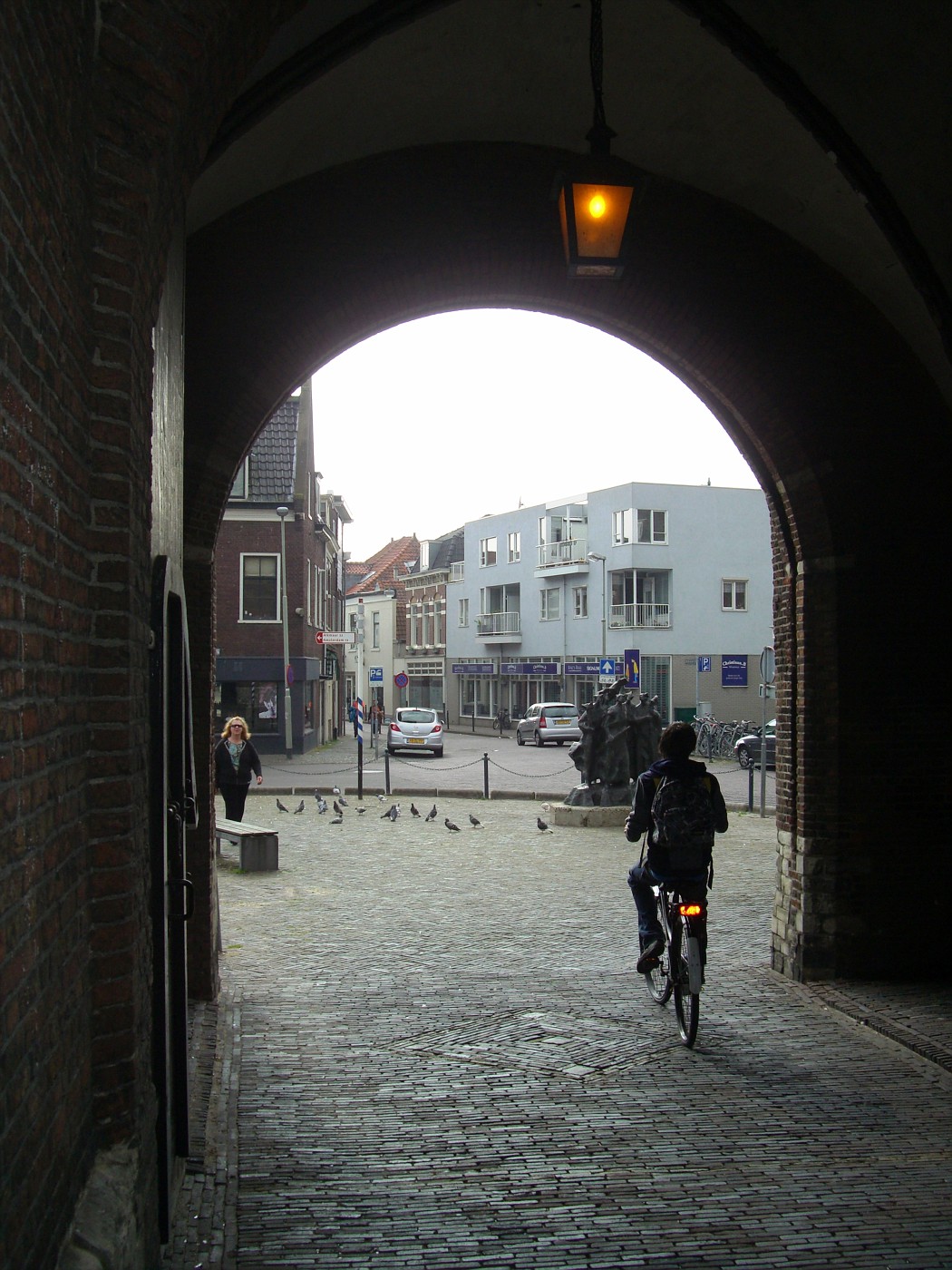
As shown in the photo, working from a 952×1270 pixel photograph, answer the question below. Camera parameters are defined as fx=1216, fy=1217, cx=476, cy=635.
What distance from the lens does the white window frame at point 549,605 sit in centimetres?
5544

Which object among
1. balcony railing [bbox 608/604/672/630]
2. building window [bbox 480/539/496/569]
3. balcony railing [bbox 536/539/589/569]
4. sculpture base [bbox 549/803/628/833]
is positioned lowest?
sculpture base [bbox 549/803/628/833]

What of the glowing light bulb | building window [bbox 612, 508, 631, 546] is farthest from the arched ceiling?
building window [bbox 612, 508, 631, 546]

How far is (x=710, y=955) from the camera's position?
931cm

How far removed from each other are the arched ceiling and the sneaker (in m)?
3.94

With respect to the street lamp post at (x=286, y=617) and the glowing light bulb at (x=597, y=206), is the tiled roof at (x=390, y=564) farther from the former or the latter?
the glowing light bulb at (x=597, y=206)

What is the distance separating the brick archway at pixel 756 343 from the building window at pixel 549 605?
47115 mm

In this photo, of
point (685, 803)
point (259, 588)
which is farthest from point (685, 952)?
point (259, 588)

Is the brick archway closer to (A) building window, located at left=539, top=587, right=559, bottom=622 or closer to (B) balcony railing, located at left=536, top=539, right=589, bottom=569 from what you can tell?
(B) balcony railing, located at left=536, top=539, right=589, bottom=569

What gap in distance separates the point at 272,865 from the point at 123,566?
35.3 ft

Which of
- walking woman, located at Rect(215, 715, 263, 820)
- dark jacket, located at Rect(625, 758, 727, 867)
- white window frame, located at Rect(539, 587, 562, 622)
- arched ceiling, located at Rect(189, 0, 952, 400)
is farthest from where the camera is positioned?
white window frame, located at Rect(539, 587, 562, 622)

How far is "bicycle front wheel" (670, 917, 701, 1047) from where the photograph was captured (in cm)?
668

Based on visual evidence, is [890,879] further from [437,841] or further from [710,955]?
[437,841]

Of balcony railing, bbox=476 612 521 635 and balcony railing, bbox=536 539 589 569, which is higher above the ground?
balcony railing, bbox=536 539 589 569

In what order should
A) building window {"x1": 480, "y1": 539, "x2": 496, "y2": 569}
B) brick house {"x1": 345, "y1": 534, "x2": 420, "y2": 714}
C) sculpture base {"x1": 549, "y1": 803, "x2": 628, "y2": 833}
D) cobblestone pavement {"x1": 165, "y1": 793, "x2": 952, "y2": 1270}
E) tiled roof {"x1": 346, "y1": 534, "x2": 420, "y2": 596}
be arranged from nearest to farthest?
cobblestone pavement {"x1": 165, "y1": 793, "x2": 952, "y2": 1270}
sculpture base {"x1": 549, "y1": 803, "x2": 628, "y2": 833}
building window {"x1": 480, "y1": 539, "x2": 496, "y2": 569}
brick house {"x1": 345, "y1": 534, "x2": 420, "y2": 714}
tiled roof {"x1": 346, "y1": 534, "x2": 420, "y2": 596}
